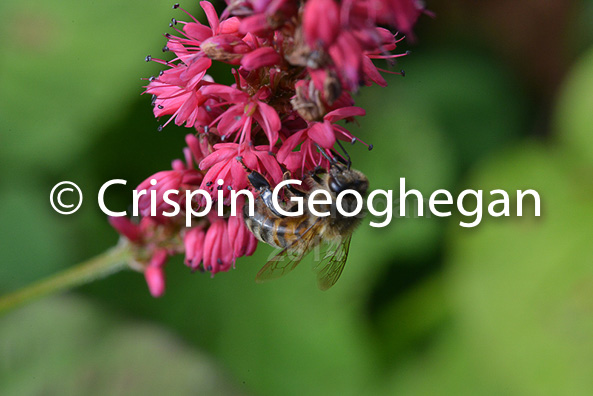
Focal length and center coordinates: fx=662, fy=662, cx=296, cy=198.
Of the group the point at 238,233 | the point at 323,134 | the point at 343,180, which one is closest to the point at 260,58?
the point at 323,134

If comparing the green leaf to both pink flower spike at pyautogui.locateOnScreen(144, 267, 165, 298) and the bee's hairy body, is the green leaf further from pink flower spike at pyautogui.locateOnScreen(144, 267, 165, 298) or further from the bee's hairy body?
the bee's hairy body

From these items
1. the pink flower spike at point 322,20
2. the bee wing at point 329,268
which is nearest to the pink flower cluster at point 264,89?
the pink flower spike at point 322,20

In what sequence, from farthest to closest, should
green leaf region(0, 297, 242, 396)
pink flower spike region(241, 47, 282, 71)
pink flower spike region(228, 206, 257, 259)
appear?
1. green leaf region(0, 297, 242, 396)
2. pink flower spike region(228, 206, 257, 259)
3. pink flower spike region(241, 47, 282, 71)

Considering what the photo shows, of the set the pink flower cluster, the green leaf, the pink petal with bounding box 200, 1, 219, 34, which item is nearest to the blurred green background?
the green leaf

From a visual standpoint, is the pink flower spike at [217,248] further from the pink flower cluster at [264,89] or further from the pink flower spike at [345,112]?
the pink flower spike at [345,112]

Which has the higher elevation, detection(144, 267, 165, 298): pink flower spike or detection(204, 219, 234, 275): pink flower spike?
detection(204, 219, 234, 275): pink flower spike

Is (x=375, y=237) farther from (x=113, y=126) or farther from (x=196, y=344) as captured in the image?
(x=113, y=126)
